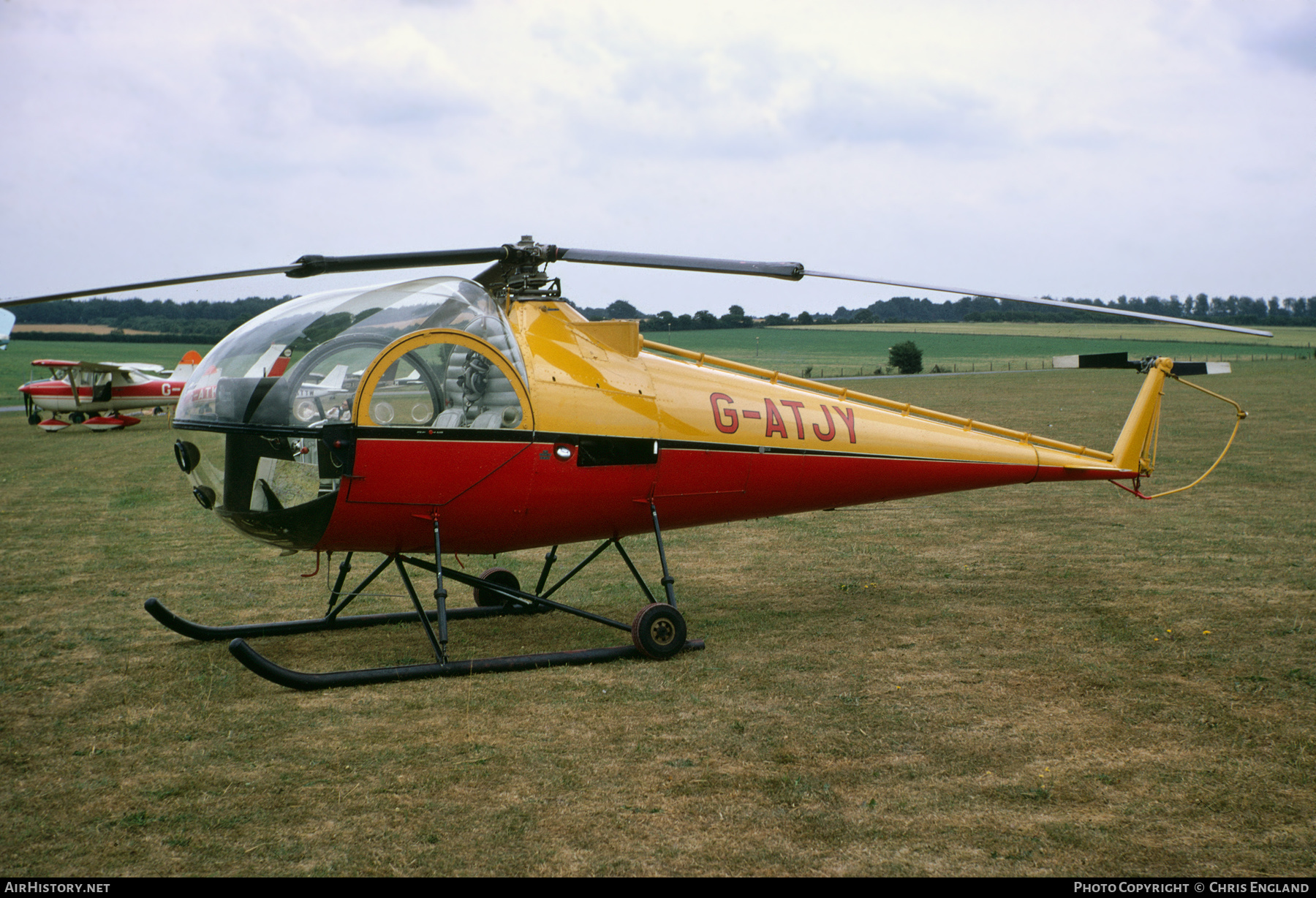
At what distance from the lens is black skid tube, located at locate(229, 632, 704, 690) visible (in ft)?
18.8

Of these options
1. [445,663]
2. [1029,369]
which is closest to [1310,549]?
[445,663]

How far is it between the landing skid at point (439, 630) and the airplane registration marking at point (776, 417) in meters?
0.98

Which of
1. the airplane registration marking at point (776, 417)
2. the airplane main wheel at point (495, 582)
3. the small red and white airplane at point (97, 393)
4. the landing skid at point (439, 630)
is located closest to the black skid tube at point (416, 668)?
the landing skid at point (439, 630)

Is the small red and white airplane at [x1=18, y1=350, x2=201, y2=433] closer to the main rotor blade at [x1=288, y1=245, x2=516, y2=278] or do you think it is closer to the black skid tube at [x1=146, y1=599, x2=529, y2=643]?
the black skid tube at [x1=146, y1=599, x2=529, y2=643]

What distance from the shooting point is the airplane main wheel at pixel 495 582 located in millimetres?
8031

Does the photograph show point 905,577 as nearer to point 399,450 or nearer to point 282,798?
point 399,450

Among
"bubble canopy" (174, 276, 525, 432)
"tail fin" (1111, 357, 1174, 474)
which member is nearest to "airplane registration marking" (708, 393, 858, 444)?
"bubble canopy" (174, 276, 525, 432)

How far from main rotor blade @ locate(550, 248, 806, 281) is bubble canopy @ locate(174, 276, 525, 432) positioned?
0.94 metres

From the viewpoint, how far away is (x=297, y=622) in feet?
24.4

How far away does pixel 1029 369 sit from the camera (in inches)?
2591

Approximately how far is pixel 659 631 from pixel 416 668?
174 centimetres

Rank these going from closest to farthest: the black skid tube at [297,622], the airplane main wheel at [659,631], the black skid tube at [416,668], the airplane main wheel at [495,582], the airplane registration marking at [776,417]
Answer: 1. the black skid tube at [416,668]
2. the airplane main wheel at [659,631]
3. the black skid tube at [297,622]
4. the airplane registration marking at [776,417]
5. the airplane main wheel at [495,582]

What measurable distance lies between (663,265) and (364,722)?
385cm

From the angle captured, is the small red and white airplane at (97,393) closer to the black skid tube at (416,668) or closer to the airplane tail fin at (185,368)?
the airplane tail fin at (185,368)
